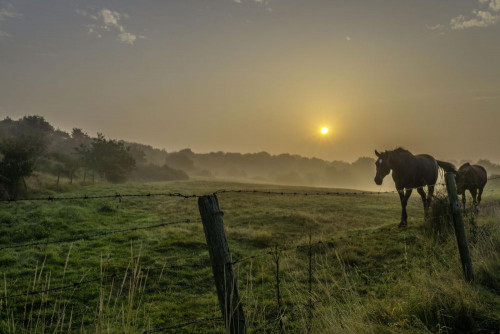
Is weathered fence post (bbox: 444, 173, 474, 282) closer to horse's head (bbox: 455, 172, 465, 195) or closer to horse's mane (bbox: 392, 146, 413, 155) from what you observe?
horse's mane (bbox: 392, 146, 413, 155)

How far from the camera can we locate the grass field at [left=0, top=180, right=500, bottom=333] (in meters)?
3.76

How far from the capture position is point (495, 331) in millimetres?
3367

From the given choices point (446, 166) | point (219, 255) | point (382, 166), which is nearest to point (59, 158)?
point (382, 166)

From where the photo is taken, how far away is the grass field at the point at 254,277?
3.76 metres

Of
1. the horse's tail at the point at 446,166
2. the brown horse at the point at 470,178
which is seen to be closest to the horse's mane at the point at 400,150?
the brown horse at the point at 470,178

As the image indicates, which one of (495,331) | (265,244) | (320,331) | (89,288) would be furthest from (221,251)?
(265,244)

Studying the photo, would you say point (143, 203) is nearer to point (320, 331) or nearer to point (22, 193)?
point (22, 193)

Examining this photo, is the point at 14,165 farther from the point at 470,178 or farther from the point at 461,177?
the point at 470,178

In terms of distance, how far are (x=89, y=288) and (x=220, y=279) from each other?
18.7 feet

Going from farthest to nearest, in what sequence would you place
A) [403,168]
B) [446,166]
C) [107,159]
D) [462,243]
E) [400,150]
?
[107,159]
[446,166]
[400,150]
[403,168]
[462,243]

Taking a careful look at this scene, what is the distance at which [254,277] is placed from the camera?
7.55m

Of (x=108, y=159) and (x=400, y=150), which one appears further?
(x=108, y=159)

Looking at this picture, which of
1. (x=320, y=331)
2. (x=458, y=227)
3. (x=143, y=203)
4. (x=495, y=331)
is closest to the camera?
(x=495, y=331)

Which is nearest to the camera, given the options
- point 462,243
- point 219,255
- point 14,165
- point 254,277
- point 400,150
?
point 219,255
